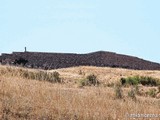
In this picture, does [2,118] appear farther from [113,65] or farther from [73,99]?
[113,65]

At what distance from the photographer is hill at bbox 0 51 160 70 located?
138 feet

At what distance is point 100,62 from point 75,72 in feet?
21.0

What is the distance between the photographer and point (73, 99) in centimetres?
1168

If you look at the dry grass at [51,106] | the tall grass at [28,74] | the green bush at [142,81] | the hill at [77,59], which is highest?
the hill at [77,59]

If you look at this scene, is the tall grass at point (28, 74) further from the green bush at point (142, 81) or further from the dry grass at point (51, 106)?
the green bush at point (142, 81)

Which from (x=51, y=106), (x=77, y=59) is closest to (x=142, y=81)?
(x=77, y=59)

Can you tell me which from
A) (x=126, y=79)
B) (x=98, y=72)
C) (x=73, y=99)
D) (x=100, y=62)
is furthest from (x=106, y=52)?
(x=73, y=99)

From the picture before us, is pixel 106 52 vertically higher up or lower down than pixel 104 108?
higher up

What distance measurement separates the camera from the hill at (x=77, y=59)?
4216cm

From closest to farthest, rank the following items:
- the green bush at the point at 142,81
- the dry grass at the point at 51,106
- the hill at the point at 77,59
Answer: the dry grass at the point at 51,106
the green bush at the point at 142,81
the hill at the point at 77,59

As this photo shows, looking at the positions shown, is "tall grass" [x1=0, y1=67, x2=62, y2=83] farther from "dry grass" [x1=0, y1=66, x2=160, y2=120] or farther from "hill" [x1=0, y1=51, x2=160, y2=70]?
"hill" [x1=0, y1=51, x2=160, y2=70]

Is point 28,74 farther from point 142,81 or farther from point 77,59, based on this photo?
point 77,59

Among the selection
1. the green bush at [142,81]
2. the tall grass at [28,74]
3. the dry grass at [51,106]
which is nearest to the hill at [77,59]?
the green bush at [142,81]

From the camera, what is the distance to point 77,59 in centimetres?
4428
